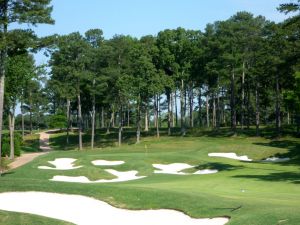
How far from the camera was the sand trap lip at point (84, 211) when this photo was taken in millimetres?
16987

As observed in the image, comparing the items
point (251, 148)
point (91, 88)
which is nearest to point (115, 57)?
point (91, 88)

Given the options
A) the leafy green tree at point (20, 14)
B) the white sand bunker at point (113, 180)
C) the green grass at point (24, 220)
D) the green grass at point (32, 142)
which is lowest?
the white sand bunker at point (113, 180)

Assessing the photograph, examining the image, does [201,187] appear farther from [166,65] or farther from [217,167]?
[166,65]

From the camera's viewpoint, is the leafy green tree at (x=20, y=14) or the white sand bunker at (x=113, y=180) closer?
the leafy green tree at (x=20, y=14)


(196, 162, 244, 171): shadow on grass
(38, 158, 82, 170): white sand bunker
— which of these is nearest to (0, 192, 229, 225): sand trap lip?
(38, 158, 82, 170): white sand bunker

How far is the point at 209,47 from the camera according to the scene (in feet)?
227

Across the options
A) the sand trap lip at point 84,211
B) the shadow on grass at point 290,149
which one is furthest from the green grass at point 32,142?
the sand trap lip at point 84,211

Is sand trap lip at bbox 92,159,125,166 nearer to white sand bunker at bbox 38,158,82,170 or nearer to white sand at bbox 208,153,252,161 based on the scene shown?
white sand bunker at bbox 38,158,82,170

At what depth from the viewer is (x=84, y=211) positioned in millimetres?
18984

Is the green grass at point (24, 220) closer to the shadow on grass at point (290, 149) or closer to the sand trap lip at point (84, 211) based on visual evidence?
the sand trap lip at point (84, 211)

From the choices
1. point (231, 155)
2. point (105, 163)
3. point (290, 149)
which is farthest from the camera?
point (290, 149)

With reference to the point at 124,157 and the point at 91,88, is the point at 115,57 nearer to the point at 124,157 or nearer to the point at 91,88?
the point at 91,88

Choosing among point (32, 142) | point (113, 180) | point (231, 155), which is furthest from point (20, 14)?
point (32, 142)

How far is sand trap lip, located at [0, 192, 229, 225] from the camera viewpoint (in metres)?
17.0
